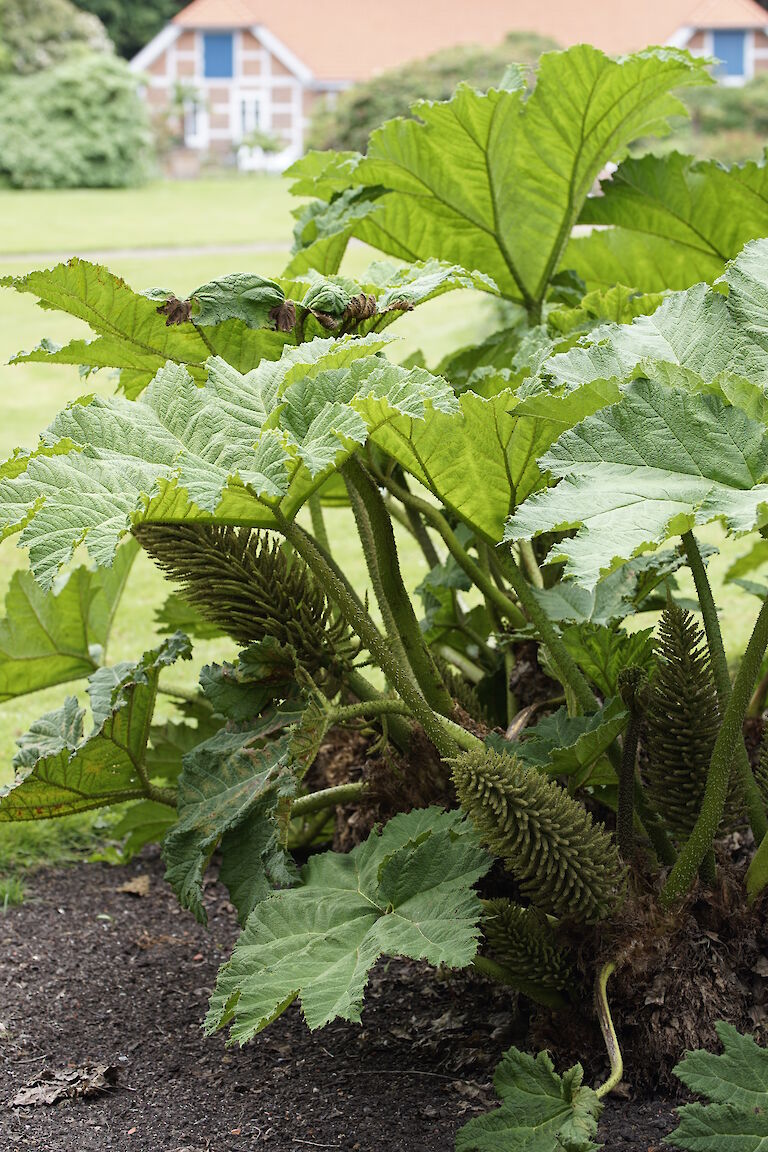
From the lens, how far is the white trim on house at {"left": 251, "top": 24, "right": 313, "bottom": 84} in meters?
31.1

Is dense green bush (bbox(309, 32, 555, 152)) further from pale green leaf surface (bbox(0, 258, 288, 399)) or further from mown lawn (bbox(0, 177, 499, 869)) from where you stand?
pale green leaf surface (bbox(0, 258, 288, 399))

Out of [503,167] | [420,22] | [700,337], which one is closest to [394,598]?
[700,337]

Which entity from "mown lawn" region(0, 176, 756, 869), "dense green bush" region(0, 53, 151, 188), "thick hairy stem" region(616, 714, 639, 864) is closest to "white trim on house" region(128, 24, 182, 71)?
"mown lawn" region(0, 176, 756, 869)

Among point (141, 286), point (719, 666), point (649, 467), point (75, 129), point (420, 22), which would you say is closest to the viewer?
point (649, 467)

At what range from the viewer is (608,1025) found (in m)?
1.48

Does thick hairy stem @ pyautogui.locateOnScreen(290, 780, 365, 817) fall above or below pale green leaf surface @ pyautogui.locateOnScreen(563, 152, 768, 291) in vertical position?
below

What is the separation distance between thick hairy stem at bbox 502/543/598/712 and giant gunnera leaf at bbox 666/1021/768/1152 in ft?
1.53

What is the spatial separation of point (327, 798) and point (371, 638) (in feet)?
1.33

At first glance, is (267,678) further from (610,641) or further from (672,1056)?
(672,1056)

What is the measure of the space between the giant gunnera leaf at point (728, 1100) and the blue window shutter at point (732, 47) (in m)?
30.7

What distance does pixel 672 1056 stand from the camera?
153cm

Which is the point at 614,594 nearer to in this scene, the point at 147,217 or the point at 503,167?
the point at 503,167

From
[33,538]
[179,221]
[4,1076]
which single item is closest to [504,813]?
[33,538]

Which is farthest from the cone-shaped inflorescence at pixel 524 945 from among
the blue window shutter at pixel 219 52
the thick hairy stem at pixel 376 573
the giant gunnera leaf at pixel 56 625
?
the blue window shutter at pixel 219 52
